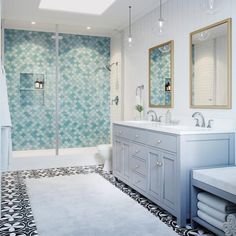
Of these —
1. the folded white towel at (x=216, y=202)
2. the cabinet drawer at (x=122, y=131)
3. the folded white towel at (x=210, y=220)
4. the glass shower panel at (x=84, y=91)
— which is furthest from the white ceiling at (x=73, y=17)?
the folded white towel at (x=210, y=220)

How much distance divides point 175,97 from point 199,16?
1015 mm

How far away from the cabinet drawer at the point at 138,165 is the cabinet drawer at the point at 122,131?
30 centimetres

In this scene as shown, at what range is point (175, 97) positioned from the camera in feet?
12.8

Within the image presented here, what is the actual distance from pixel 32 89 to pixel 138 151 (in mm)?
3059

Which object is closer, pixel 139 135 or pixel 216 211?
pixel 216 211

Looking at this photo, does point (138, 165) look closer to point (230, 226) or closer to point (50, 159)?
point (230, 226)

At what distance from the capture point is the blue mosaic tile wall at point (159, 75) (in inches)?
161

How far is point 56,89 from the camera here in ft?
17.9

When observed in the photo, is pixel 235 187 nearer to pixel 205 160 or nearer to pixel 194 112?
pixel 205 160

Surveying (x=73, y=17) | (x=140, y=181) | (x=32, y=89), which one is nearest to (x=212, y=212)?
(x=140, y=181)

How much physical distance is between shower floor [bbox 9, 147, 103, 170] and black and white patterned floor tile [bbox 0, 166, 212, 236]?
18 centimetres

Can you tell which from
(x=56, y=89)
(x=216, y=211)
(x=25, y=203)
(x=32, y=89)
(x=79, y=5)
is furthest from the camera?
(x=32, y=89)

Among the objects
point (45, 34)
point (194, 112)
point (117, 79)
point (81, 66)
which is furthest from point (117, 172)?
point (45, 34)

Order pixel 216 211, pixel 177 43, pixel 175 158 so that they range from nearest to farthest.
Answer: pixel 216 211, pixel 175 158, pixel 177 43
